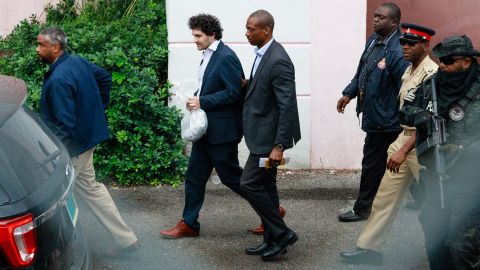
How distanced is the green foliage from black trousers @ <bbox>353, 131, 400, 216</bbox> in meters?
1.86

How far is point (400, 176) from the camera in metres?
6.27

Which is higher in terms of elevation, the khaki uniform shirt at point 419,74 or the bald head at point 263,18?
the bald head at point 263,18

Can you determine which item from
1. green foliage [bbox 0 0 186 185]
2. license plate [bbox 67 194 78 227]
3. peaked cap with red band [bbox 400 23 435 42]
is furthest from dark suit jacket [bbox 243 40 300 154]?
green foliage [bbox 0 0 186 185]

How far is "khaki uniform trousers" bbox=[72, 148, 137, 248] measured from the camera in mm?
6368

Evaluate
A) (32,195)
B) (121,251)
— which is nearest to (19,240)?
(32,195)

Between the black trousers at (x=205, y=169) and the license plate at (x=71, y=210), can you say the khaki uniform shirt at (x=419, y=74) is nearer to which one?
the black trousers at (x=205, y=169)

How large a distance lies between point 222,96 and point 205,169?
0.64 meters

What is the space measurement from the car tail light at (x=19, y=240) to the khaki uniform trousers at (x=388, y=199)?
3021 millimetres

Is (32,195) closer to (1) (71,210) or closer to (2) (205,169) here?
(1) (71,210)

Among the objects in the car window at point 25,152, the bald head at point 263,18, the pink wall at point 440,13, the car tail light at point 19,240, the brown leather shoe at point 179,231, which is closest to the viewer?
the car tail light at point 19,240

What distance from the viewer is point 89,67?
21.2ft

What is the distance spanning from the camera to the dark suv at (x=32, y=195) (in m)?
3.86

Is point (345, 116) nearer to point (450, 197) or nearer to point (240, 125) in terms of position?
point (240, 125)

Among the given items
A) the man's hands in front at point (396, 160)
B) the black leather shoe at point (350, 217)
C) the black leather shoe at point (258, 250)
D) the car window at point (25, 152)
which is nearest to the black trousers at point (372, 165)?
the black leather shoe at point (350, 217)
